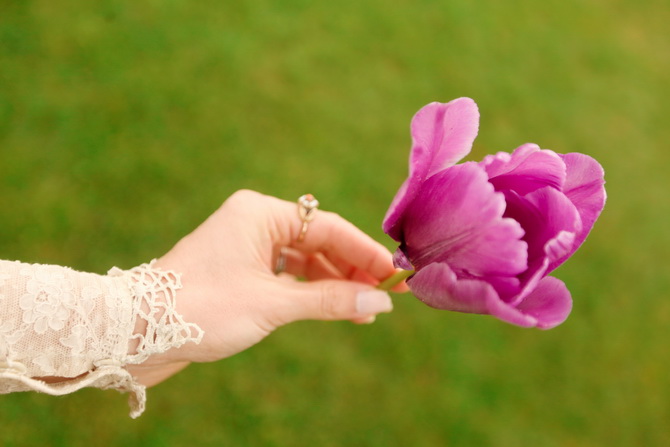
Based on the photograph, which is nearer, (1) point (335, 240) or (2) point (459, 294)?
(2) point (459, 294)

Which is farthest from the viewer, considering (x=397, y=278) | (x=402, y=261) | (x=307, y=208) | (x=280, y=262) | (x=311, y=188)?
(x=311, y=188)

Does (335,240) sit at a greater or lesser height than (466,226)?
lesser

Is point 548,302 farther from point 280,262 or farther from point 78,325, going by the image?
point 280,262

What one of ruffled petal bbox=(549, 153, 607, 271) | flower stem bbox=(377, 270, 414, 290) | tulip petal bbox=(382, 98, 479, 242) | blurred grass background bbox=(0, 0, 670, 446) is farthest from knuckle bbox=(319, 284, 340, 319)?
blurred grass background bbox=(0, 0, 670, 446)

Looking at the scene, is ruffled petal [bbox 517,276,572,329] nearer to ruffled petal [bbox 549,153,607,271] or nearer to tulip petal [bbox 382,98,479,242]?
ruffled petal [bbox 549,153,607,271]

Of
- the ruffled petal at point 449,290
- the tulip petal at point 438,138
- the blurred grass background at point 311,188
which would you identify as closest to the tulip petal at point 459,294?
the ruffled petal at point 449,290

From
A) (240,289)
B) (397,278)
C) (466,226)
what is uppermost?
(466,226)

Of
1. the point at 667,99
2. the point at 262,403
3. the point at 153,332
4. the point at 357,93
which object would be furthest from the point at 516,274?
the point at 667,99

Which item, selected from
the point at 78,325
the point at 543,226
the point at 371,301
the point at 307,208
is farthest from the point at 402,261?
the point at 78,325
